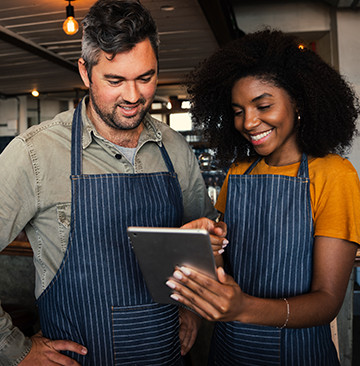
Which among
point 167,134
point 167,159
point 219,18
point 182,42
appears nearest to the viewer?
point 167,159

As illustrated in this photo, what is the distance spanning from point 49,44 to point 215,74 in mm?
5166

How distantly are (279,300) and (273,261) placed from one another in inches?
8.2

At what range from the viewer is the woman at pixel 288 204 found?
1.28 meters

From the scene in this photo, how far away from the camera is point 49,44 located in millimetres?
6137

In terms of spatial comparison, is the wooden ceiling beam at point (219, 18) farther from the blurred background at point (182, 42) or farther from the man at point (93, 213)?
the man at point (93, 213)

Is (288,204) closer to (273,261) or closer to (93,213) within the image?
(273,261)

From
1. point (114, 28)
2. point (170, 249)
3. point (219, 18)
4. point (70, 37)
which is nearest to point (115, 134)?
point (114, 28)

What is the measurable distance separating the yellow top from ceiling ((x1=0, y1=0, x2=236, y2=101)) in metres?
2.93

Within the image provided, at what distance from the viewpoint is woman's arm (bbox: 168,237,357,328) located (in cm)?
105

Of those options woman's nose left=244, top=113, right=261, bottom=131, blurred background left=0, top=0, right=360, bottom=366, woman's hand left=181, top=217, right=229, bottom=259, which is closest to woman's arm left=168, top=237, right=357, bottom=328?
woman's hand left=181, top=217, right=229, bottom=259

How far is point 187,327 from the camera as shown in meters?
1.63

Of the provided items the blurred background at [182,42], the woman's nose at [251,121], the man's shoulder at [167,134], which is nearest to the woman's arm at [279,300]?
the woman's nose at [251,121]

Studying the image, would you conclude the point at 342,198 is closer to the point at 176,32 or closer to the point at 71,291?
the point at 71,291

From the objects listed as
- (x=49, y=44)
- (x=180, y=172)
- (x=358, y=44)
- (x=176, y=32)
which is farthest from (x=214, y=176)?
(x=49, y=44)
